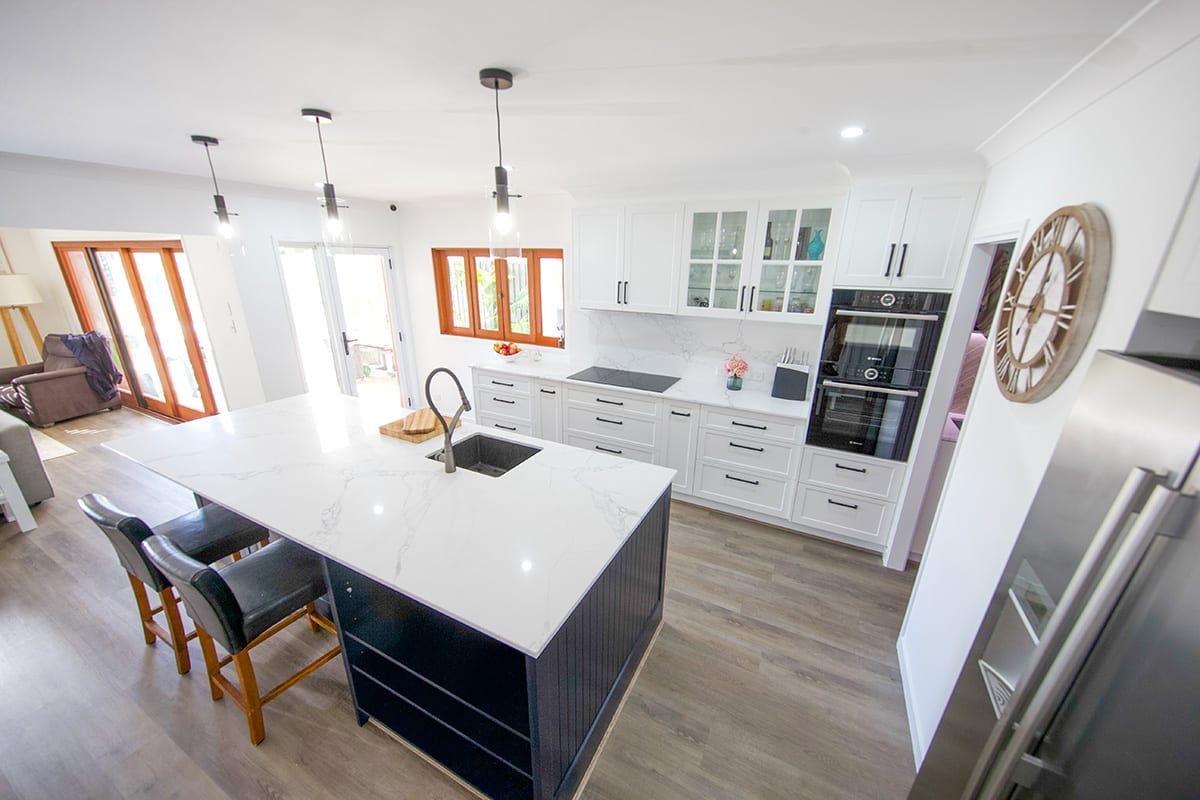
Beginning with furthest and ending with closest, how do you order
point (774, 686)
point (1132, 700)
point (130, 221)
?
point (130, 221) < point (774, 686) < point (1132, 700)

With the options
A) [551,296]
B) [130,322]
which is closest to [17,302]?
[130,322]

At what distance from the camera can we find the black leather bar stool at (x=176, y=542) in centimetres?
167

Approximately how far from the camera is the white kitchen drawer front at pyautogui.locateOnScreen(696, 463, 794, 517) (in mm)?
3020

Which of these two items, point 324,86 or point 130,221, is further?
point 130,221

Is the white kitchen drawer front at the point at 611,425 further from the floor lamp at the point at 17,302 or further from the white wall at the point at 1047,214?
the floor lamp at the point at 17,302

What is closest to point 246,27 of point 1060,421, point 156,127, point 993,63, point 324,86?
point 324,86

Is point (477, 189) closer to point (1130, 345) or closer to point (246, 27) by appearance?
point (246, 27)

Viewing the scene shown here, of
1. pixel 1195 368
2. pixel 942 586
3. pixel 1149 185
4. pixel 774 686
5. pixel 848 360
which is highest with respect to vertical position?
pixel 1149 185

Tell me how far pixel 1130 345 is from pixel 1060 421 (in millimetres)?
288

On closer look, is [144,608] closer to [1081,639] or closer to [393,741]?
[393,741]

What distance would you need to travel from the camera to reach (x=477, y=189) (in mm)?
3609

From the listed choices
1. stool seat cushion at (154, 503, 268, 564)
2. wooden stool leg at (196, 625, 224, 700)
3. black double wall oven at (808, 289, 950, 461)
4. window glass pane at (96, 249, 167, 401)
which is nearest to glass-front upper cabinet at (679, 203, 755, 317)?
black double wall oven at (808, 289, 950, 461)

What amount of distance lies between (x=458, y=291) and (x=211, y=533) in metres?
3.30

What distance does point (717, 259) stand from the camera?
3051 millimetres
